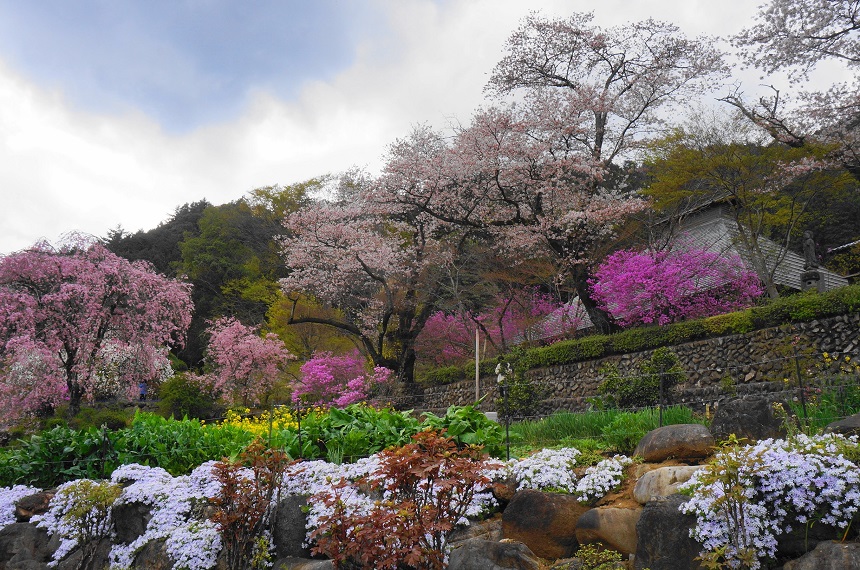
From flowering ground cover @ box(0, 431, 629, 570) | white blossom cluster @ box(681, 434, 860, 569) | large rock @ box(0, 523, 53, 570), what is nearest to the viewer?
white blossom cluster @ box(681, 434, 860, 569)

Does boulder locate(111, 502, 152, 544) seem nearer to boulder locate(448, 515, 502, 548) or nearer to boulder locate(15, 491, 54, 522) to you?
boulder locate(15, 491, 54, 522)

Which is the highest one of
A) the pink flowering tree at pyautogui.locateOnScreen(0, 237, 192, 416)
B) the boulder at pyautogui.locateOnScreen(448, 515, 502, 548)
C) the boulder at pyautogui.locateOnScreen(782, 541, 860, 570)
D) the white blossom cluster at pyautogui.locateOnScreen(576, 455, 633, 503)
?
the pink flowering tree at pyautogui.locateOnScreen(0, 237, 192, 416)

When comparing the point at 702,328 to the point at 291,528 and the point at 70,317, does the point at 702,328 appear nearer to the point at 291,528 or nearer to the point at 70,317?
the point at 291,528

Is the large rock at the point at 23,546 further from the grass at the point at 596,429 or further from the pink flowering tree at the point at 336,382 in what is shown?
the pink flowering tree at the point at 336,382

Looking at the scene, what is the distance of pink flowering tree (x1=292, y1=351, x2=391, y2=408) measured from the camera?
53.4 feet

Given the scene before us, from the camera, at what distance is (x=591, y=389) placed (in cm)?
1384

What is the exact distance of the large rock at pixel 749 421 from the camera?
5.05 meters

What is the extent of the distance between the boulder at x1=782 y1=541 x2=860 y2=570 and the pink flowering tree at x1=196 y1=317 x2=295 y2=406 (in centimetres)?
1687

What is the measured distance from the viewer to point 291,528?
5.57 meters

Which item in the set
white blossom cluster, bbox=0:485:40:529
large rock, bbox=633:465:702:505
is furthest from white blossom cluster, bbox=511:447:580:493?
white blossom cluster, bbox=0:485:40:529

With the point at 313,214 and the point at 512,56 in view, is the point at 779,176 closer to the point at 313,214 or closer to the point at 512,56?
the point at 512,56

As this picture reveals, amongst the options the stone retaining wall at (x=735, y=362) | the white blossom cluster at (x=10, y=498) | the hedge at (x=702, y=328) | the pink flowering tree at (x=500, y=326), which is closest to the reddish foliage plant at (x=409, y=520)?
the white blossom cluster at (x=10, y=498)

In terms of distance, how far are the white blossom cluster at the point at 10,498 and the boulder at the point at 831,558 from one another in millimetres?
7492

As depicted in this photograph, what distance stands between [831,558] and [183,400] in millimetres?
16427
